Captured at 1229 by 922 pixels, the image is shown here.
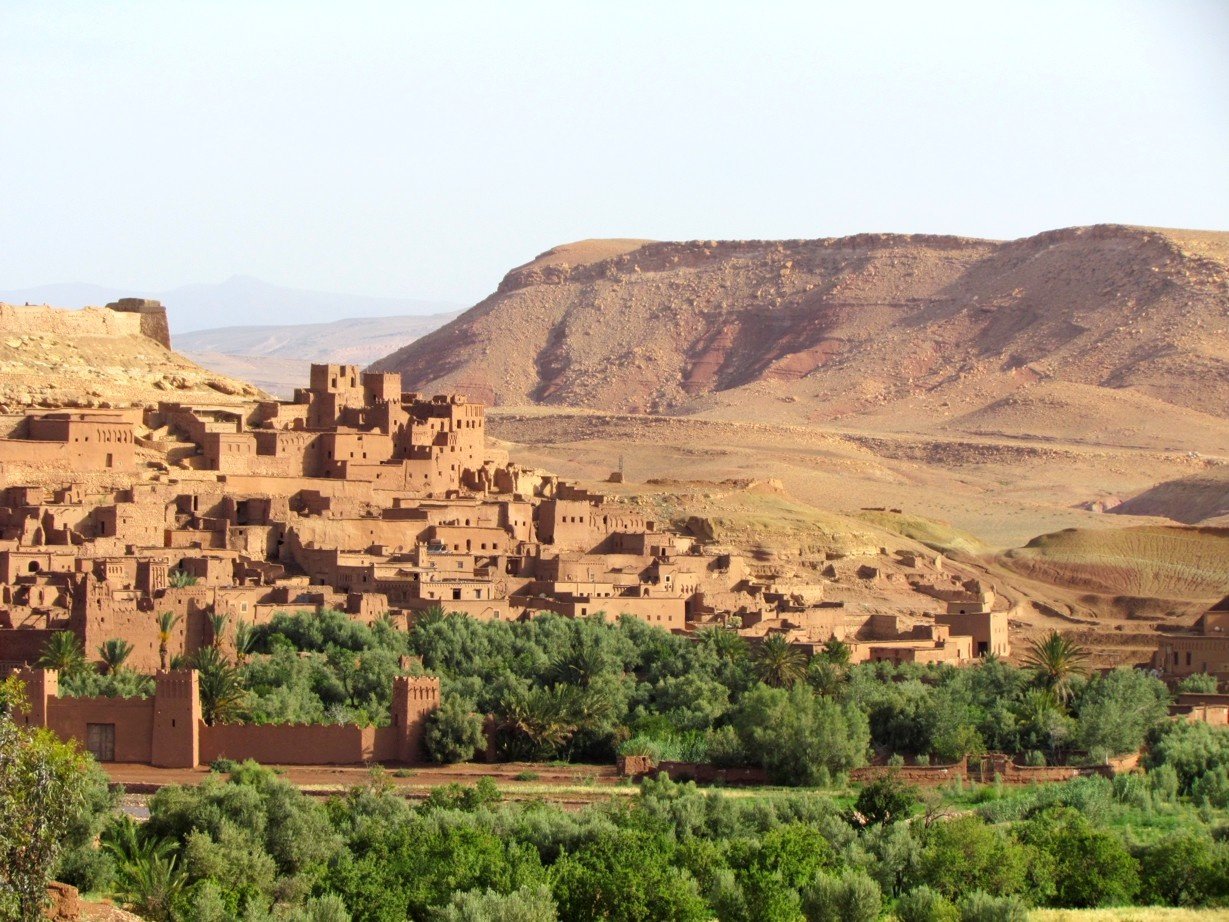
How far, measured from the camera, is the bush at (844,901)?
32.5 m

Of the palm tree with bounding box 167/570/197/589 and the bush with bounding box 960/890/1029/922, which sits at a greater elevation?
the palm tree with bounding box 167/570/197/589

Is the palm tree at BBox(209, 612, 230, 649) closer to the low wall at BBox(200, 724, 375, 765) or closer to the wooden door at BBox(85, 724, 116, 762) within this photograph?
the low wall at BBox(200, 724, 375, 765)

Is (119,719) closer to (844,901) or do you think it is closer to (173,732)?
(173,732)

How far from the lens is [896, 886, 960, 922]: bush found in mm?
32044

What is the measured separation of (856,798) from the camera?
4341cm

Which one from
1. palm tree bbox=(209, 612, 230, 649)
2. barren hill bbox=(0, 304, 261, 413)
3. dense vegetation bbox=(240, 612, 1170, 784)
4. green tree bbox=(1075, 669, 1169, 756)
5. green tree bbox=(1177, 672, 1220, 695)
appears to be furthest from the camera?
barren hill bbox=(0, 304, 261, 413)

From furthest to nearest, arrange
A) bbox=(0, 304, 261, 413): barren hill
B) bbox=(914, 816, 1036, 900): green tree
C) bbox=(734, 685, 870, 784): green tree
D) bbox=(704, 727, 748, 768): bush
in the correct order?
bbox=(0, 304, 261, 413): barren hill
bbox=(704, 727, 748, 768): bush
bbox=(734, 685, 870, 784): green tree
bbox=(914, 816, 1036, 900): green tree

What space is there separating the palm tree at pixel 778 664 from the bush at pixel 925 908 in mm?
15500

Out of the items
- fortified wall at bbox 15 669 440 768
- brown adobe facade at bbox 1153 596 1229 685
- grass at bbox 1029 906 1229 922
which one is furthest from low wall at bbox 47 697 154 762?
brown adobe facade at bbox 1153 596 1229 685

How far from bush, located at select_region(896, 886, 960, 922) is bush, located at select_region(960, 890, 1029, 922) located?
0.52 ft

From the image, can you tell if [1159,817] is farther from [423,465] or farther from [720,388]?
[720,388]

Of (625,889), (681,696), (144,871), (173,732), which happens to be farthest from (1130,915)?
(173,732)

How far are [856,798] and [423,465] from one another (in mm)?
17259

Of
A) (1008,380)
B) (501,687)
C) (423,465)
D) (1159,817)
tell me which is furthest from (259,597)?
(1008,380)
